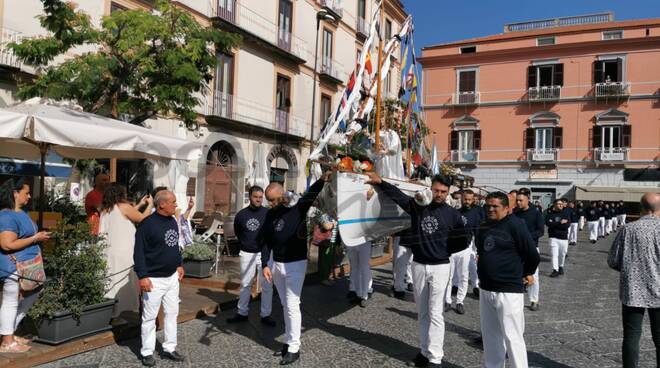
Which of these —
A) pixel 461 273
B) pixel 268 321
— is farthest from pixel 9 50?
pixel 461 273

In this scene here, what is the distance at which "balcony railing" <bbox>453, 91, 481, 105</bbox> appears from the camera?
35219 mm

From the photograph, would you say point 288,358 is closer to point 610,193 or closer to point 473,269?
point 473,269

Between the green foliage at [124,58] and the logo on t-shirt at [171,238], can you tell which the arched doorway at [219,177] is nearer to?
the green foliage at [124,58]

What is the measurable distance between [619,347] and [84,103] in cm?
908

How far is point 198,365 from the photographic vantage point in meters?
5.21

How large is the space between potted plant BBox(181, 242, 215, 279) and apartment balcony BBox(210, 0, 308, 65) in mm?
11112

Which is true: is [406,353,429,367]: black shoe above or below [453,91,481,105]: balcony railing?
below

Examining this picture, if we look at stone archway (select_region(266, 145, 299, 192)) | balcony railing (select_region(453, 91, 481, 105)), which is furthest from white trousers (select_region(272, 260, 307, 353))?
balcony railing (select_region(453, 91, 481, 105))

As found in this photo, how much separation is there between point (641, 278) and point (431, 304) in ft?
6.33

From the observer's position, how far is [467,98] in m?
35.6

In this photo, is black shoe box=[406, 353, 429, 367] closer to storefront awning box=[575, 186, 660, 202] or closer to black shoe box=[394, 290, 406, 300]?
black shoe box=[394, 290, 406, 300]

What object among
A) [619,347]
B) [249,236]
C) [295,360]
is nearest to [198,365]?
[295,360]

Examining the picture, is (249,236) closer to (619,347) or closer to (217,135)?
(619,347)

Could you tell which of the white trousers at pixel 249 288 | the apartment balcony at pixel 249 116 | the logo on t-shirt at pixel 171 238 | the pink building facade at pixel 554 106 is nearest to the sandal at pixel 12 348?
the logo on t-shirt at pixel 171 238
